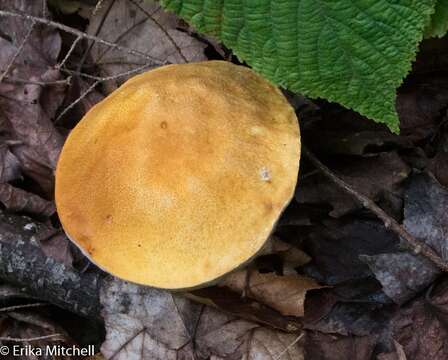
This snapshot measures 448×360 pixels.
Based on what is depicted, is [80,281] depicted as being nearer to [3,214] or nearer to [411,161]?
[3,214]

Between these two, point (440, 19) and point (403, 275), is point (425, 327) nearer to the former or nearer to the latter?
point (403, 275)

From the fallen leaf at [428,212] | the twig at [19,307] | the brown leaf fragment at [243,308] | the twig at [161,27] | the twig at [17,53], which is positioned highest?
the twig at [161,27]

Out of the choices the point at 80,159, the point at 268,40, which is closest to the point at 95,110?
the point at 80,159

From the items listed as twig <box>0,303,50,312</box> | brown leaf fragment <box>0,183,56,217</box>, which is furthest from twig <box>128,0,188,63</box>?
twig <box>0,303,50,312</box>

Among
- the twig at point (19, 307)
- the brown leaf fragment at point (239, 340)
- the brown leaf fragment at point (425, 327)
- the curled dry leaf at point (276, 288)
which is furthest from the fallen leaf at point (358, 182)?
the twig at point (19, 307)

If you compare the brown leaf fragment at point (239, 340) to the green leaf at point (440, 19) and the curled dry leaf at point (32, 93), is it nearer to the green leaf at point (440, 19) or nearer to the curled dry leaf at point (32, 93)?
the curled dry leaf at point (32, 93)

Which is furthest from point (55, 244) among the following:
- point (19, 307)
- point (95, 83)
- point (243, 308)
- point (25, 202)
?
point (243, 308)

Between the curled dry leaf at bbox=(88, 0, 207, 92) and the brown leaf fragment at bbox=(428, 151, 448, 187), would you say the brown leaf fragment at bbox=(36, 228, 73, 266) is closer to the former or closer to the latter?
the curled dry leaf at bbox=(88, 0, 207, 92)
